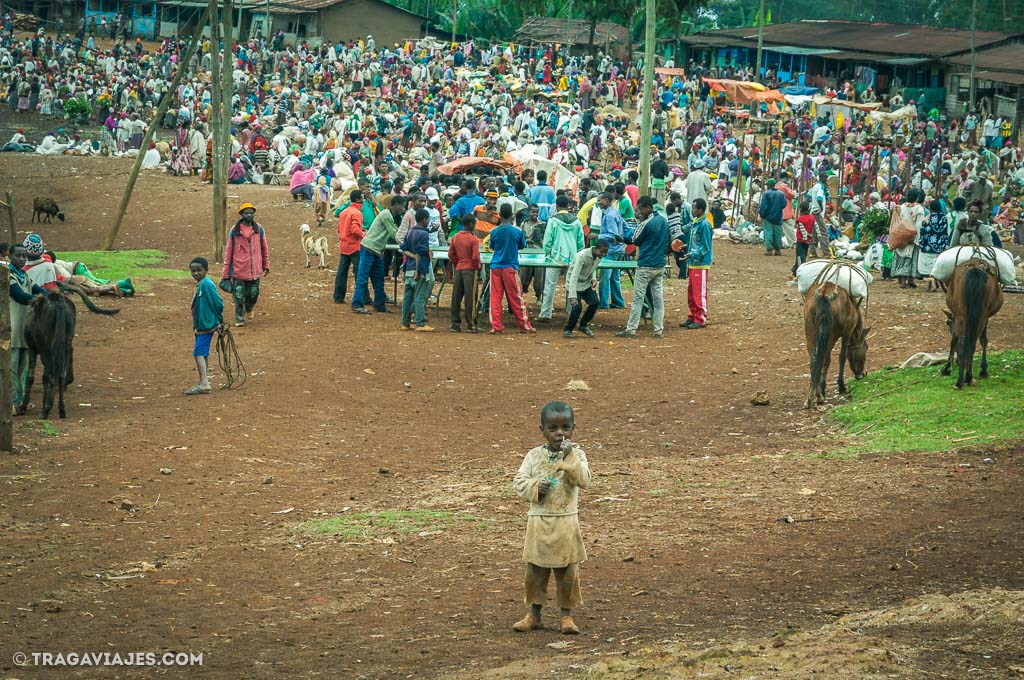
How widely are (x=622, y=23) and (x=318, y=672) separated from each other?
64.5m

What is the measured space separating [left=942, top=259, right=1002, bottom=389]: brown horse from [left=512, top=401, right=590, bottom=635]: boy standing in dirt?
23.2 feet

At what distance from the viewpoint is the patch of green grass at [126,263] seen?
22.4m

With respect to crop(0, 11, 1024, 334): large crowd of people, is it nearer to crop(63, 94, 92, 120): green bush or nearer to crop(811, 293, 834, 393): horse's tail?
crop(63, 94, 92, 120): green bush

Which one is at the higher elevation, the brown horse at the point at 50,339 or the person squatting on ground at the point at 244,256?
the person squatting on ground at the point at 244,256

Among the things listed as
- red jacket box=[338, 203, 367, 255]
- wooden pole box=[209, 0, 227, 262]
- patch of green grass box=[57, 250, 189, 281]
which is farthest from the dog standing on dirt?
red jacket box=[338, 203, 367, 255]

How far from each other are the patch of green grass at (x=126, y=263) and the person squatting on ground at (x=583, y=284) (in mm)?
7887

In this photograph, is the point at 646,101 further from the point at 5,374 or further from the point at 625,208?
the point at 5,374

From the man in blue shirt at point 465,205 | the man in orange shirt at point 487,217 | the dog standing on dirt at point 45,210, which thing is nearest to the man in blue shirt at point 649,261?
Result: the man in orange shirt at point 487,217

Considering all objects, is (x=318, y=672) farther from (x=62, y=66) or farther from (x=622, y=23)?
(x=622, y=23)

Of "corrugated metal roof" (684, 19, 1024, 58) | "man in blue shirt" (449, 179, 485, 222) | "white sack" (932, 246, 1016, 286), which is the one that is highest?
"corrugated metal roof" (684, 19, 1024, 58)

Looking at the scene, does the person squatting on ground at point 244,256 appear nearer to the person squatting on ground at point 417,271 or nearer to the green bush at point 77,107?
the person squatting on ground at point 417,271

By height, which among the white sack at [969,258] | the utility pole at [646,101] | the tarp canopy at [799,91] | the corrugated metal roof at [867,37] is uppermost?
the corrugated metal roof at [867,37]

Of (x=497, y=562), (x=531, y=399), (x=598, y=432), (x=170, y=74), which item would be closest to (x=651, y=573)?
(x=497, y=562)

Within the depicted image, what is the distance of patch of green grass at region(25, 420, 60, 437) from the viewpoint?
12.8 m
